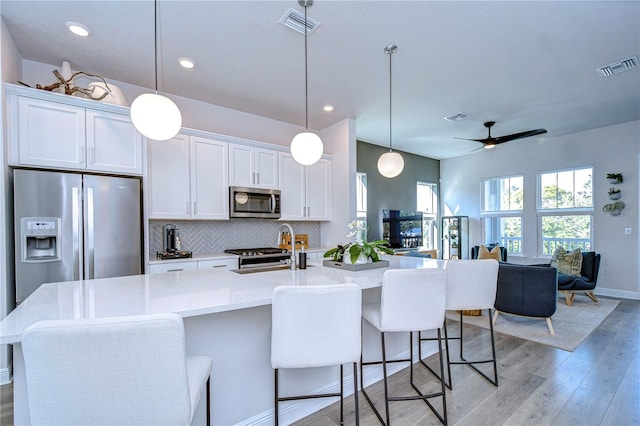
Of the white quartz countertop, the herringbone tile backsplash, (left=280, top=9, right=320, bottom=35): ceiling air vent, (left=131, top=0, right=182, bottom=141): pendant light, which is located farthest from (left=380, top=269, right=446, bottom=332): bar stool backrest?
the herringbone tile backsplash

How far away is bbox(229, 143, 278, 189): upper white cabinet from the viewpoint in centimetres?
384

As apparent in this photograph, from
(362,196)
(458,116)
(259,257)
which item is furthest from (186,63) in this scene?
(362,196)

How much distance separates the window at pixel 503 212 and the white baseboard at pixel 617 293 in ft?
4.49

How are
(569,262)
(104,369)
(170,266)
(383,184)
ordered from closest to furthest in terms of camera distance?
(104,369) → (170,266) → (569,262) → (383,184)

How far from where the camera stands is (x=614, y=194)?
197 inches

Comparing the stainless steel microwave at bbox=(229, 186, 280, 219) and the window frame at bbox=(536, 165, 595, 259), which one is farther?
the window frame at bbox=(536, 165, 595, 259)

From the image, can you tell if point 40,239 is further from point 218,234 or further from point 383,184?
point 383,184

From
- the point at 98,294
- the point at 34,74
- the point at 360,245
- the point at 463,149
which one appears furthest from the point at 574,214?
the point at 34,74

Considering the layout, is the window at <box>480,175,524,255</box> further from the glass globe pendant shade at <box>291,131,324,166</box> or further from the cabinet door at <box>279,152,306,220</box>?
the glass globe pendant shade at <box>291,131,324,166</box>

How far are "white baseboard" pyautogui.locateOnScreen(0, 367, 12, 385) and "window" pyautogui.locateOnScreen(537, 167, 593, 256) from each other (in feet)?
25.6

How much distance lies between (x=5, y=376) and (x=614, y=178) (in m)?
8.21

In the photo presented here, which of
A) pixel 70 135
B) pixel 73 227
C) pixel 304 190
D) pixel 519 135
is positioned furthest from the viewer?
pixel 304 190

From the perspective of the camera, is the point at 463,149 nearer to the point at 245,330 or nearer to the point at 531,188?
the point at 531,188

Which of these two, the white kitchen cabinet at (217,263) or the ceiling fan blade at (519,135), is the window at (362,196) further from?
the white kitchen cabinet at (217,263)
